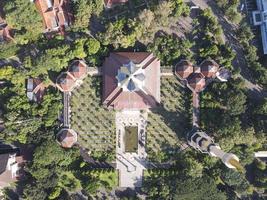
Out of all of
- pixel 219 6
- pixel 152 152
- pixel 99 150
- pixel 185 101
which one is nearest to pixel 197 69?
pixel 185 101

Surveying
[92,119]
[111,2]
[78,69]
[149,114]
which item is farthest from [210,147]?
[111,2]

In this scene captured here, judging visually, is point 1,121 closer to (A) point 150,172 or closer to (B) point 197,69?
(A) point 150,172

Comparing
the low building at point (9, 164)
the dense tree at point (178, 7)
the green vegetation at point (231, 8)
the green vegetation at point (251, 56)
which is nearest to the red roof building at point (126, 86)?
the dense tree at point (178, 7)

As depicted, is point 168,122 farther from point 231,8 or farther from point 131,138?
point 231,8

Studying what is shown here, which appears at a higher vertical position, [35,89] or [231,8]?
[231,8]

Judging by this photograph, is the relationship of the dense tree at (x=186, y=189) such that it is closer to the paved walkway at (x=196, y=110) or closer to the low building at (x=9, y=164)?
the paved walkway at (x=196, y=110)

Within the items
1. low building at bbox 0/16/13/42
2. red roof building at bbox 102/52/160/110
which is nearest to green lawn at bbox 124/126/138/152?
red roof building at bbox 102/52/160/110
